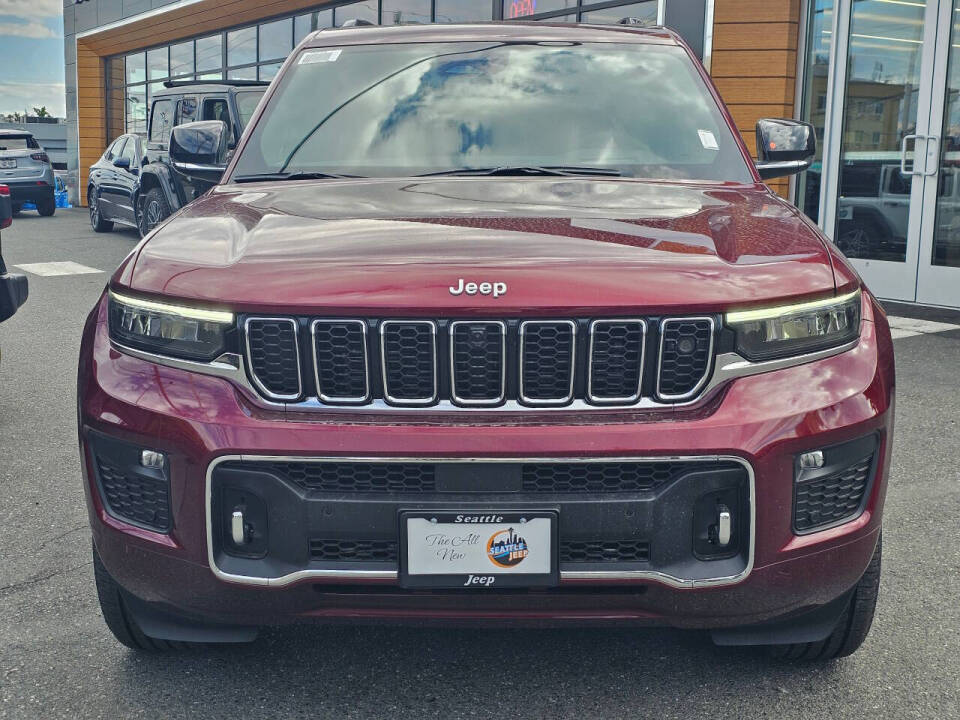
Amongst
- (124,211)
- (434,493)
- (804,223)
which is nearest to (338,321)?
(434,493)

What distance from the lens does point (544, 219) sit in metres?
2.65

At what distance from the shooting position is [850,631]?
2.65 m

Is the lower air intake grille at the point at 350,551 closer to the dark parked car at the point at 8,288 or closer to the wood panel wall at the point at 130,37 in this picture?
the dark parked car at the point at 8,288

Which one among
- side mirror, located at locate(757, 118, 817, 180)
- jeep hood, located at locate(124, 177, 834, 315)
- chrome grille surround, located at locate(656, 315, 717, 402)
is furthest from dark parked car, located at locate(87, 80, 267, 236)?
chrome grille surround, located at locate(656, 315, 717, 402)

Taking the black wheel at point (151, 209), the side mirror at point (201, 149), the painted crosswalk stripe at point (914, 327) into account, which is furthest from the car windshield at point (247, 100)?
the side mirror at point (201, 149)

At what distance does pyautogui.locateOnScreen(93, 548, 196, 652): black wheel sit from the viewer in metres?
2.64

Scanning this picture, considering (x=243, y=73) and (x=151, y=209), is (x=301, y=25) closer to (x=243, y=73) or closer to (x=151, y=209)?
(x=243, y=73)

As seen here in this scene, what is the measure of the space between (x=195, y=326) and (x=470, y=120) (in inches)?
56.4

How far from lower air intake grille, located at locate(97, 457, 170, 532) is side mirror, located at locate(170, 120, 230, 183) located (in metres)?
1.62

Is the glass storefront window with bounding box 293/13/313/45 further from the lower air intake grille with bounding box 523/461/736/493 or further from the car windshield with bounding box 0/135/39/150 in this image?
the lower air intake grille with bounding box 523/461/736/493

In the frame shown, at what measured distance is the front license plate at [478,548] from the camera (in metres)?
2.21

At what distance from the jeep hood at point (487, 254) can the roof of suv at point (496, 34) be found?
1063 millimetres

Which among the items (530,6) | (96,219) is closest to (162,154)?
(530,6)

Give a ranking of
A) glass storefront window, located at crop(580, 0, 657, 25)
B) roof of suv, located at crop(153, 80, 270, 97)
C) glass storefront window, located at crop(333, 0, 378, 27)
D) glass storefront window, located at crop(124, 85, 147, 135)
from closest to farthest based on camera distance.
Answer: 1. glass storefront window, located at crop(580, 0, 657, 25)
2. roof of suv, located at crop(153, 80, 270, 97)
3. glass storefront window, located at crop(333, 0, 378, 27)
4. glass storefront window, located at crop(124, 85, 147, 135)
